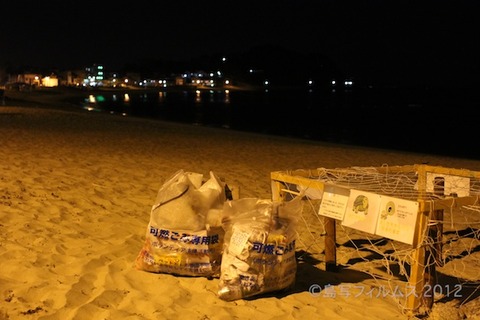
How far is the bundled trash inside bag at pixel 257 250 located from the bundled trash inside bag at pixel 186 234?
0.61 ft

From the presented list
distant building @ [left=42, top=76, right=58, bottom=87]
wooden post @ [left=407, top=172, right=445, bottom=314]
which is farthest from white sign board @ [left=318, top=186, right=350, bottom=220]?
distant building @ [left=42, top=76, right=58, bottom=87]

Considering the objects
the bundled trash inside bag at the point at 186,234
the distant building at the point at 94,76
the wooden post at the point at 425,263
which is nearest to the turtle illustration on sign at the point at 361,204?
the wooden post at the point at 425,263

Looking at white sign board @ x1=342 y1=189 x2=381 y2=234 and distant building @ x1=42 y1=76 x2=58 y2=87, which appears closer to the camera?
white sign board @ x1=342 y1=189 x2=381 y2=234

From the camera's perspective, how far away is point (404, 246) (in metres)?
6.32

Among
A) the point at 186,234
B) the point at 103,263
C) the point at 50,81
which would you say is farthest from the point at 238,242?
the point at 50,81

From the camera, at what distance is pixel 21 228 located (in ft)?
16.9

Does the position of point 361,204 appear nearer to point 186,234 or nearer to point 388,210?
point 388,210

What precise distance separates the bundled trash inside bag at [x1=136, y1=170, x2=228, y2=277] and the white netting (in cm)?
106

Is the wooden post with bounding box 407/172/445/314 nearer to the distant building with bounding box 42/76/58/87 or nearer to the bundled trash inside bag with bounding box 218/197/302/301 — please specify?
the bundled trash inside bag with bounding box 218/197/302/301

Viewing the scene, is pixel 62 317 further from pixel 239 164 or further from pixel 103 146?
pixel 103 146

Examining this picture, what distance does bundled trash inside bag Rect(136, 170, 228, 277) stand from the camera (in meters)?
4.10

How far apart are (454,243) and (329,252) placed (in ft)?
7.33

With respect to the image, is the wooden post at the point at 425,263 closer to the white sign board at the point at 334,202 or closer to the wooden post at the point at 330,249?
the white sign board at the point at 334,202

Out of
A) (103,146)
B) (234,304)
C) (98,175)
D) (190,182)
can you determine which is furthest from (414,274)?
(103,146)
